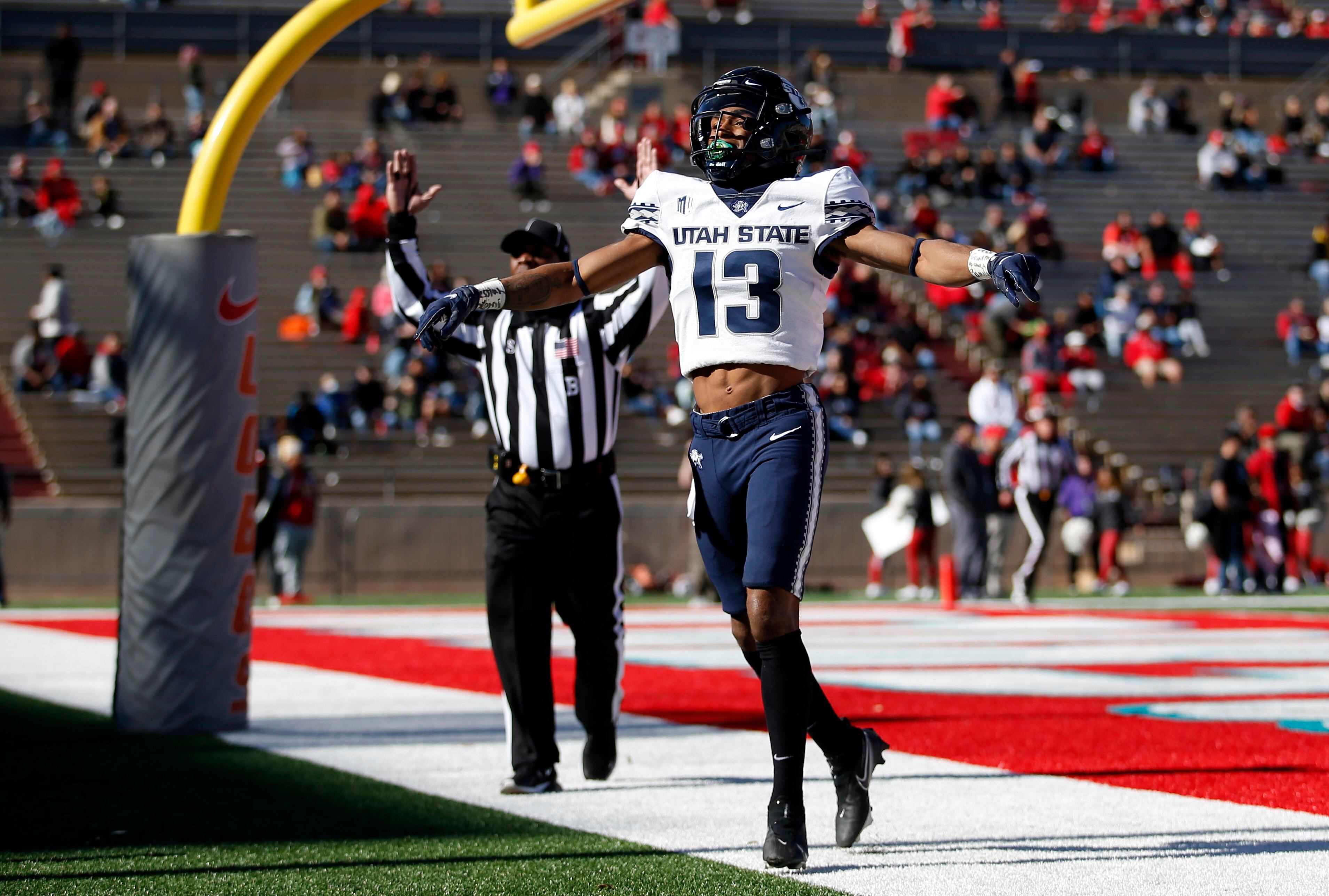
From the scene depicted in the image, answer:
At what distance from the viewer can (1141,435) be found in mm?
24625

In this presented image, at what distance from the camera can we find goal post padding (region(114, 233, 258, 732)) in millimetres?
7281

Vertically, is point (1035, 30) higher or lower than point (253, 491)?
higher

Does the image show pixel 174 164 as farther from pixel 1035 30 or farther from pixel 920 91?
pixel 1035 30

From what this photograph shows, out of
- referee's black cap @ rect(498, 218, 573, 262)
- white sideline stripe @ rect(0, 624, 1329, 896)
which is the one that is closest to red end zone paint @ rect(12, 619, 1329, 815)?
white sideline stripe @ rect(0, 624, 1329, 896)

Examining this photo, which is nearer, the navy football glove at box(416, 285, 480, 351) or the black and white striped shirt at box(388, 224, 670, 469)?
the navy football glove at box(416, 285, 480, 351)

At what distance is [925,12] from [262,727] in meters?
30.7

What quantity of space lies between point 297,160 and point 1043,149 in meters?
13.2

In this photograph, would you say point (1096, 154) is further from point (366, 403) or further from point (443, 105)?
point (366, 403)

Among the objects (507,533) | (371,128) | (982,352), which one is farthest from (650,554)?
(507,533)

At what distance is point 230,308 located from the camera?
7.48m

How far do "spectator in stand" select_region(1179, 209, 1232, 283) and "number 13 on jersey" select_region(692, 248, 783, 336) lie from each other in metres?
25.8

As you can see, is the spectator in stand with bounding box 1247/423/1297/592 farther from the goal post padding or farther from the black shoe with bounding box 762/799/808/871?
the black shoe with bounding box 762/799/808/871

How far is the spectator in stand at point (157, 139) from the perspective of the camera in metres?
28.2

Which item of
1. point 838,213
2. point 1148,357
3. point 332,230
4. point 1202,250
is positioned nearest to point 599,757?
point 838,213
